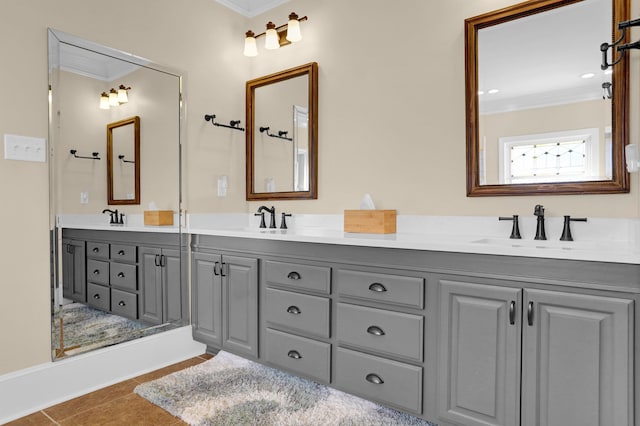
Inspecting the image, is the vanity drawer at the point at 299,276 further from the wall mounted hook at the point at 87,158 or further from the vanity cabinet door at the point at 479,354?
the wall mounted hook at the point at 87,158

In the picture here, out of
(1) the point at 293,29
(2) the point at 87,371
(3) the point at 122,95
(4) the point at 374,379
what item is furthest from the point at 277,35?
(2) the point at 87,371

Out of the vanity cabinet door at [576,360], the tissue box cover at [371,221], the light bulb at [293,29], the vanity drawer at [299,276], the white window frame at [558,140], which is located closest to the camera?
the vanity cabinet door at [576,360]

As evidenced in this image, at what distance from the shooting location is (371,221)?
239 centimetres

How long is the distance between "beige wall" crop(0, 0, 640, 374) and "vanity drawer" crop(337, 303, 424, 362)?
2.45ft

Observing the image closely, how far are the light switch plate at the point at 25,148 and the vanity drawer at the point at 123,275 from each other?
763 mm

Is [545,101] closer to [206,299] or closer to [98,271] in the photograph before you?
[206,299]

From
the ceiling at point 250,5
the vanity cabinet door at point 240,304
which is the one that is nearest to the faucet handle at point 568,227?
the vanity cabinet door at point 240,304

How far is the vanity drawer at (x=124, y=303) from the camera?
2.52 metres

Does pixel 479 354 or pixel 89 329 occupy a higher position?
pixel 479 354

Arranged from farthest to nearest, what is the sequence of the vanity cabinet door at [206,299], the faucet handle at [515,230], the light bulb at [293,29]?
the light bulb at [293,29] → the vanity cabinet door at [206,299] → the faucet handle at [515,230]

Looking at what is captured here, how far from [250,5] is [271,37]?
0.53 meters

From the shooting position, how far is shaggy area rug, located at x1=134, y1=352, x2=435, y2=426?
193cm

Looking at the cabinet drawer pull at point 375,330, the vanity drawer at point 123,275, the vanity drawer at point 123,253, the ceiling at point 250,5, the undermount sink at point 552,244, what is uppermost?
the ceiling at point 250,5

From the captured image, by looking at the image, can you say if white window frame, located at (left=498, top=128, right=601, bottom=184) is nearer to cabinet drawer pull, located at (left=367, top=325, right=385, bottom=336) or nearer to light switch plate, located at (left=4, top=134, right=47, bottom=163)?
cabinet drawer pull, located at (left=367, top=325, right=385, bottom=336)
